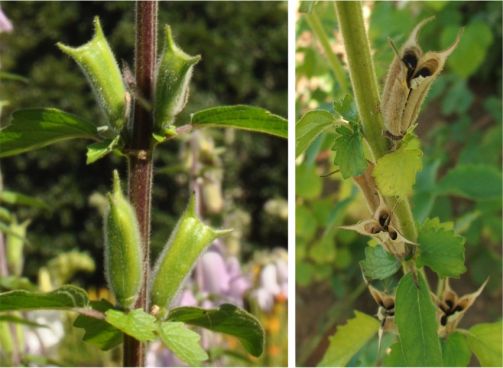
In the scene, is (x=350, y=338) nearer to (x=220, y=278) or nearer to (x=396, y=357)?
(x=396, y=357)

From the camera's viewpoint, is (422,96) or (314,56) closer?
(422,96)

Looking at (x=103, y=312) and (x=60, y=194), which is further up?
Result: (x=60, y=194)

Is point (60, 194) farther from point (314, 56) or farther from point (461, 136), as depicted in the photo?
point (314, 56)

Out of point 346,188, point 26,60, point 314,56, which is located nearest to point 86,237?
point 26,60

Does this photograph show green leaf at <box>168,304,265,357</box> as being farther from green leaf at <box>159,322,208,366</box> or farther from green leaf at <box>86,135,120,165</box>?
green leaf at <box>86,135,120,165</box>

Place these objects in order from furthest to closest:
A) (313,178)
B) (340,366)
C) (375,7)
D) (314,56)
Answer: (375,7) < (313,178) < (314,56) < (340,366)

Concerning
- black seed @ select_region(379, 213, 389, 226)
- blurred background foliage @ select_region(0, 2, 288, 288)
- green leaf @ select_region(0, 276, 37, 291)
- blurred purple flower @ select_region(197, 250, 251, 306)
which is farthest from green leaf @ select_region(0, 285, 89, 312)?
blurred background foliage @ select_region(0, 2, 288, 288)

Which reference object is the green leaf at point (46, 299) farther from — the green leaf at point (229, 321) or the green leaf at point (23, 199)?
the green leaf at point (23, 199)
